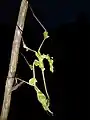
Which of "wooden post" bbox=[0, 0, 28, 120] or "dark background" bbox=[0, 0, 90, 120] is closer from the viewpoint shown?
"wooden post" bbox=[0, 0, 28, 120]

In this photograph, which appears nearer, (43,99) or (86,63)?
(43,99)

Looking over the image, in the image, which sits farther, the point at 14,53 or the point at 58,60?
the point at 58,60

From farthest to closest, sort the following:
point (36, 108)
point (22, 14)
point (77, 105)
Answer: point (77, 105), point (36, 108), point (22, 14)

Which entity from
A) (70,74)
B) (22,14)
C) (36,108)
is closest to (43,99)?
(22,14)

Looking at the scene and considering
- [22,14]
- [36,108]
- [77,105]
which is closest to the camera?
[22,14]

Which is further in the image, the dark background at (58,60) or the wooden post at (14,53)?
the dark background at (58,60)

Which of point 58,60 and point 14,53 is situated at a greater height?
point 58,60

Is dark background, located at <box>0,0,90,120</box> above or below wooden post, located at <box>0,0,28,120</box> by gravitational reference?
above

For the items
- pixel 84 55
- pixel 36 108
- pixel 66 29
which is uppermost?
pixel 66 29

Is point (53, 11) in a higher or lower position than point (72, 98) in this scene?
higher

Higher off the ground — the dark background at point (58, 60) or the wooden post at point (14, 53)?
the dark background at point (58, 60)

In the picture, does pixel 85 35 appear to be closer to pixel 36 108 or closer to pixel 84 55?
pixel 84 55
